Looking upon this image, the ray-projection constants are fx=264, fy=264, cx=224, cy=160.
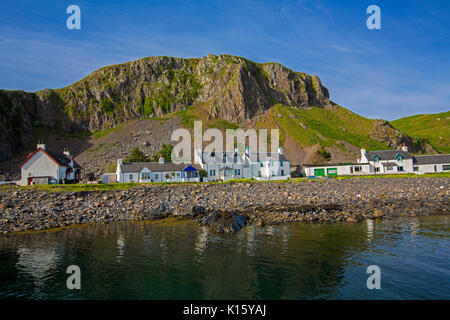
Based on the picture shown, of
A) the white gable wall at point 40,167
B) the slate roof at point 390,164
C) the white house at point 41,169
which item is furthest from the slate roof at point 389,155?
the white gable wall at point 40,167

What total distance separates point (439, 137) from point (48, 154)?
804 feet

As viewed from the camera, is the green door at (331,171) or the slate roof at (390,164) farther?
the green door at (331,171)

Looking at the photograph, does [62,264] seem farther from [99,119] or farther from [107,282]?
[99,119]

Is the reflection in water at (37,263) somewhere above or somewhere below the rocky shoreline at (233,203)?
below

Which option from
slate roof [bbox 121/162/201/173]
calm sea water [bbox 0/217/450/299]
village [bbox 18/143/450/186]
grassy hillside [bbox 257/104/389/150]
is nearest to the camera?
calm sea water [bbox 0/217/450/299]

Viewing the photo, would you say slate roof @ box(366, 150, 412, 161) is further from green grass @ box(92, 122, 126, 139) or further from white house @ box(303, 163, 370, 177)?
green grass @ box(92, 122, 126, 139)

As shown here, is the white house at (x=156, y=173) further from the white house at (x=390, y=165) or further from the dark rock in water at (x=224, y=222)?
the white house at (x=390, y=165)

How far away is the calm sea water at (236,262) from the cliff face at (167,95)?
135404 mm

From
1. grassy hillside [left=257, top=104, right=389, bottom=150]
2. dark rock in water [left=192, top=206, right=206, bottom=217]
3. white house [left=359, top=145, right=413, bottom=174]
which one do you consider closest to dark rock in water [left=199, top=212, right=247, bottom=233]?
dark rock in water [left=192, top=206, right=206, bottom=217]

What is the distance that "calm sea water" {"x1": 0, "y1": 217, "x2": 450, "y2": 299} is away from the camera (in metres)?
14.5

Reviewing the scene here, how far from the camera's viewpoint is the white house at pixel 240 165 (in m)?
66.8
